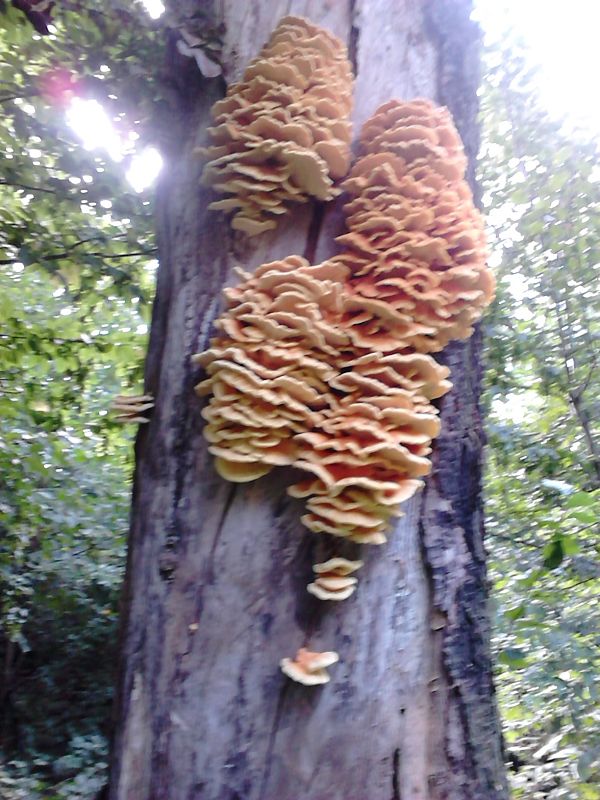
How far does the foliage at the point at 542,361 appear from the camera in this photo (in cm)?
327

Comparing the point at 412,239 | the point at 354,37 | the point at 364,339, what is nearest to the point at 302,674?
the point at 364,339

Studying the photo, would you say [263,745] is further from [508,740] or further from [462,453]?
[508,740]

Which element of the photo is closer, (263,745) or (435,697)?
(263,745)

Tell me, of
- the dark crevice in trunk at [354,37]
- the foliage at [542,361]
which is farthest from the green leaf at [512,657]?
the dark crevice in trunk at [354,37]

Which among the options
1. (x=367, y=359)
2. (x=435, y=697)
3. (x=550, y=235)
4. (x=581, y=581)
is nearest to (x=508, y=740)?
(x=581, y=581)

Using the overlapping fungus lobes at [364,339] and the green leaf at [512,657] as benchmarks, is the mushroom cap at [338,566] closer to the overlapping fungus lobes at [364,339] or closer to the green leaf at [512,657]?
the overlapping fungus lobes at [364,339]

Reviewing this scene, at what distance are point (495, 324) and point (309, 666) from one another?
108 inches

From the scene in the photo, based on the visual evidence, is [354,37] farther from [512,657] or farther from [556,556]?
[512,657]

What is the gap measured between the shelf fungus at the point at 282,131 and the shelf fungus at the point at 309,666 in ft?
2.85

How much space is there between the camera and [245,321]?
4.04 feet

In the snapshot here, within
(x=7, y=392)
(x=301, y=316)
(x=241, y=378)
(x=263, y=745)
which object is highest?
(x=7, y=392)

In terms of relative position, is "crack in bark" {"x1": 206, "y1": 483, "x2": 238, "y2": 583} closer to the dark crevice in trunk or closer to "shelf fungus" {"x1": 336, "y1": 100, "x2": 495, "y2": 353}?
"shelf fungus" {"x1": 336, "y1": 100, "x2": 495, "y2": 353}

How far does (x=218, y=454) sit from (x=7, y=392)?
3.14 metres

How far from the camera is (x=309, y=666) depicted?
Result: 3.62ft
